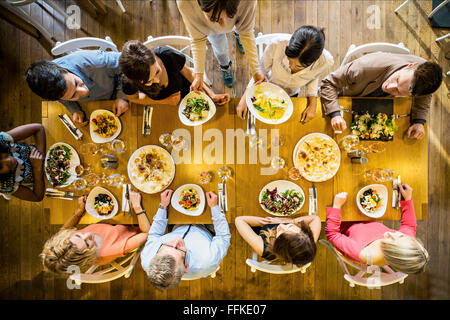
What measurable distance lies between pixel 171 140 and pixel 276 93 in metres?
0.88

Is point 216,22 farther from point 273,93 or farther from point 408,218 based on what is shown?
point 408,218

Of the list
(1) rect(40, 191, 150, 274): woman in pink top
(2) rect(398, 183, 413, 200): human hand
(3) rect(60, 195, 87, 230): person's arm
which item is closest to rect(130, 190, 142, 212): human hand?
(1) rect(40, 191, 150, 274): woman in pink top

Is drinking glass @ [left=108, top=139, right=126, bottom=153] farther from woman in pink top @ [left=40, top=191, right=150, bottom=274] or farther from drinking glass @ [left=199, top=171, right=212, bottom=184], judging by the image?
drinking glass @ [left=199, top=171, right=212, bottom=184]

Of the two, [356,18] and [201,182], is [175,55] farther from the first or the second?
[356,18]

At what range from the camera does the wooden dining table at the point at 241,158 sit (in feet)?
6.19

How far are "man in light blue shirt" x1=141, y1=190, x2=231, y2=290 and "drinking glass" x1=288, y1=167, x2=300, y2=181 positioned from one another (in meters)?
0.60

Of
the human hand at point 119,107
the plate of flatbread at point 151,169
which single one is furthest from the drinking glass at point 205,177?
the human hand at point 119,107

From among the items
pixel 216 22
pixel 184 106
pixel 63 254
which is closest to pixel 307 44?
pixel 216 22

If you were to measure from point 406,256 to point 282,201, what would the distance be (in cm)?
88

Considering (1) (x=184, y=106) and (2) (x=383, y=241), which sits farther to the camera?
(1) (x=184, y=106)

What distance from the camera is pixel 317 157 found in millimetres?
1861

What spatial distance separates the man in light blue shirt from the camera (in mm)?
1668

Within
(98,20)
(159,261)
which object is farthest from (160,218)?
(98,20)

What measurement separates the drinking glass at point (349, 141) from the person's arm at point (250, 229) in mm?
834
